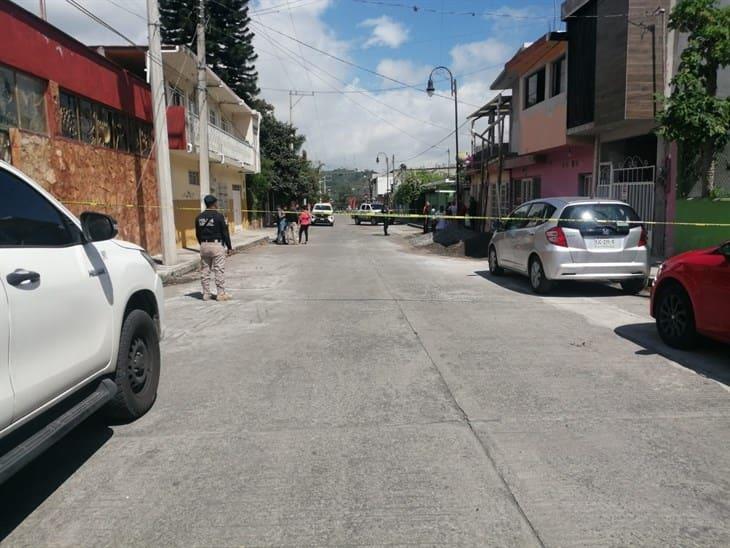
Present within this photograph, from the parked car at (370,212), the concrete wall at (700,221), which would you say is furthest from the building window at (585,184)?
the parked car at (370,212)

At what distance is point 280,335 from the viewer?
787 centimetres

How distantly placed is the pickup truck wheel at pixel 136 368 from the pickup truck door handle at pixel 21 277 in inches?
50.2

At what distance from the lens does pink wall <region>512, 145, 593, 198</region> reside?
19.2 meters

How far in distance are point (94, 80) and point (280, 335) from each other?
9880mm

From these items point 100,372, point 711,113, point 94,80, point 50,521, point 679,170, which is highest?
point 94,80

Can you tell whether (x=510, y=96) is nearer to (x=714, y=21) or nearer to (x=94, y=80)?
(x=714, y=21)

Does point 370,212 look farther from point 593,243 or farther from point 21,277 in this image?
point 21,277

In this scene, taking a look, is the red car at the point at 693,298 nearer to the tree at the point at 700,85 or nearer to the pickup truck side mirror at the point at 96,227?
the pickup truck side mirror at the point at 96,227

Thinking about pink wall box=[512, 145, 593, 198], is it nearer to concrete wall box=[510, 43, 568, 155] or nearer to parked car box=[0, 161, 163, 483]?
concrete wall box=[510, 43, 568, 155]

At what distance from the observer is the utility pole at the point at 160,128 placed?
47.6 feet

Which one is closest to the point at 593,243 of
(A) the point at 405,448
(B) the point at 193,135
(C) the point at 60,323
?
(A) the point at 405,448

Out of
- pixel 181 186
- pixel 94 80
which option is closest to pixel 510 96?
pixel 181 186

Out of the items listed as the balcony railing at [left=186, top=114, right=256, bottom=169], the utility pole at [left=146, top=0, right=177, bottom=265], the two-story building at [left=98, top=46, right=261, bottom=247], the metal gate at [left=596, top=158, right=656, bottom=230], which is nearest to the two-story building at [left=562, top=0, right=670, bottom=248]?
the metal gate at [left=596, top=158, right=656, bottom=230]

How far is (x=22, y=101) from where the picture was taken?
1112 cm
